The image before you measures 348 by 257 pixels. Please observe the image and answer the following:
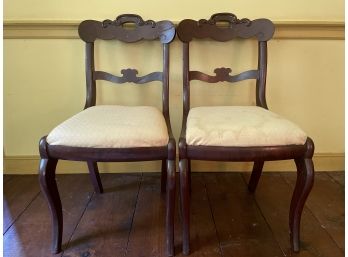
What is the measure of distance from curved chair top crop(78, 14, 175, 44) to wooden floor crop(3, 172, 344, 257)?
0.73 m

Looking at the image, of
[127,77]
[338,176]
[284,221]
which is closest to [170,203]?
[284,221]

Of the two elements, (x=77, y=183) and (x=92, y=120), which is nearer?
(x=92, y=120)

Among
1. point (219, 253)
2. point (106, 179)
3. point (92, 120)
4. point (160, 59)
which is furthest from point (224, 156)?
point (106, 179)

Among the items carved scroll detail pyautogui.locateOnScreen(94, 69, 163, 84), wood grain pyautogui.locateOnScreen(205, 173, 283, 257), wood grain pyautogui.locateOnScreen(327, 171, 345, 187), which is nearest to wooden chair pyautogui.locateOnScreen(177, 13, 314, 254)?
wood grain pyautogui.locateOnScreen(205, 173, 283, 257)

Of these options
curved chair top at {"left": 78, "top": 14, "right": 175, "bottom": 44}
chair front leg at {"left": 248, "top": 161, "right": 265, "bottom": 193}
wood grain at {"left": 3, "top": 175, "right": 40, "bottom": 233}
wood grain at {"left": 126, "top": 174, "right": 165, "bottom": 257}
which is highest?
curved chair top at {"left": 78, "top": 14, "right": 175, "bottom": 44}

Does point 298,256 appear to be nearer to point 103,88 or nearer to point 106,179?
point 106,179

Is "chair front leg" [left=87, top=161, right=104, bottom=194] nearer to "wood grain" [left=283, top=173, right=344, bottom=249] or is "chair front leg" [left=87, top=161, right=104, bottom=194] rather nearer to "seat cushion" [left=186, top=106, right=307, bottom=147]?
"seat cushion" [left=186, top=106, right=307, bottom=147]

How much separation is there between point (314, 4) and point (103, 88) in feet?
3.73

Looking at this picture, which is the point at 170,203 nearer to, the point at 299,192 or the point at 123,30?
the point at 299,192

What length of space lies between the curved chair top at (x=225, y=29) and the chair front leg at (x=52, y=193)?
78 centimetres

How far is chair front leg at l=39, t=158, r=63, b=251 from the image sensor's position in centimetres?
102

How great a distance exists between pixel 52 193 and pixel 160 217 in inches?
18.5

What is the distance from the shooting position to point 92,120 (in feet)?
3.56

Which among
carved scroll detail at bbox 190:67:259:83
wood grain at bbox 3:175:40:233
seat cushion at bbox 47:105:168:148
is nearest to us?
seat cushion at bbox 47:105:168:148
